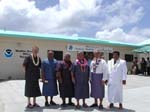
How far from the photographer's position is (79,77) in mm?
10516

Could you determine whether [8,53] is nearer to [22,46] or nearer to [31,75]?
[22,46]

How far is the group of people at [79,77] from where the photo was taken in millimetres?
10484

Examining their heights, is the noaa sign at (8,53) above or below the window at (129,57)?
above

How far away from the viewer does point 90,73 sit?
1068 centimetres

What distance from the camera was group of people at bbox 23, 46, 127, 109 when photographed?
10.5 m

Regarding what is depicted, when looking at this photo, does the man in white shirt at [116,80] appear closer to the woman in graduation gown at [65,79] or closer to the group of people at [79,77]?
the group of people at [79,77]

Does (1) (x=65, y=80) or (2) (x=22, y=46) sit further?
(2) (x=22, y=46)

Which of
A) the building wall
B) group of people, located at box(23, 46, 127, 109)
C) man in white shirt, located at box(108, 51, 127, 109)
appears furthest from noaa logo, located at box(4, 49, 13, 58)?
man in white shirt, located at box(108, 51, 127, 109)

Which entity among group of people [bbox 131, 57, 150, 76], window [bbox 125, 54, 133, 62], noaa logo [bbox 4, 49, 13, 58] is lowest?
group of people [bbox 131, 57, 150, 76]

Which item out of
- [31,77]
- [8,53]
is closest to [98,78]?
[31,77]

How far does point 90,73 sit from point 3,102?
353 cm

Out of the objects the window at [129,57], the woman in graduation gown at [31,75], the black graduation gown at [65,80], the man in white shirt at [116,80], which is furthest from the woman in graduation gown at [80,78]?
the window at [129,57]

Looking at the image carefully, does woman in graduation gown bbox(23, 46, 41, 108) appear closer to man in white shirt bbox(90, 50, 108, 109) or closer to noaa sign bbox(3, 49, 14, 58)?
man in white shirt bbox(90, 50, 108, 109)

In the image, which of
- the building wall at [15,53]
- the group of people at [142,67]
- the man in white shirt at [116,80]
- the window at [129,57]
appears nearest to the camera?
the man in white shirt at [116,80]
